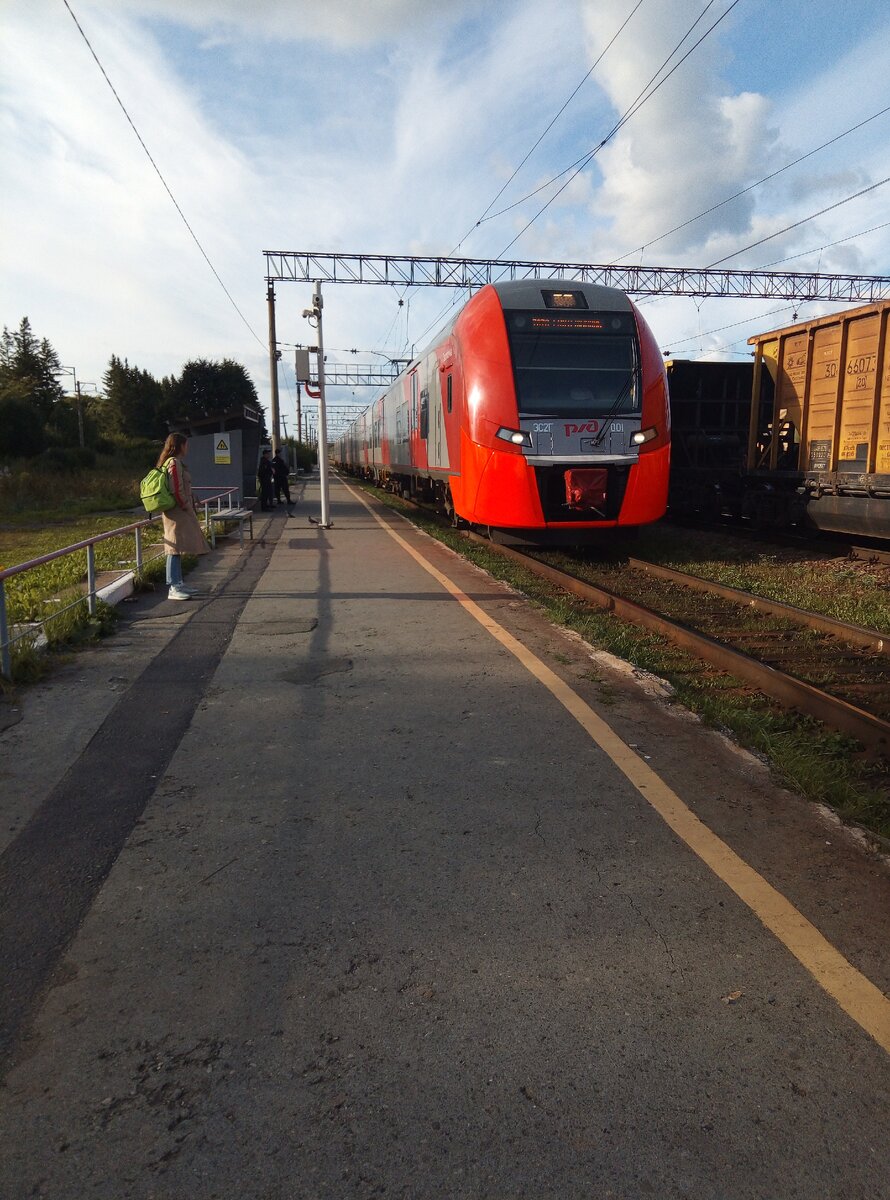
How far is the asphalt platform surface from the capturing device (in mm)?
1941

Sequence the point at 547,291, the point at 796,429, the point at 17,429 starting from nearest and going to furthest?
the point at 547,291 < the point at 796,429 < the point at 17,429

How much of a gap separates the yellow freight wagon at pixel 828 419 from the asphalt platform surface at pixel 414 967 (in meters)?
8.19

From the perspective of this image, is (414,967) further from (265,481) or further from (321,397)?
(265,481)

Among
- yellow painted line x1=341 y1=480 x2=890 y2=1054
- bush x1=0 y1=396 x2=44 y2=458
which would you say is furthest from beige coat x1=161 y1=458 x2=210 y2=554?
bush x1=0 y1=396 x2=44 y2=458

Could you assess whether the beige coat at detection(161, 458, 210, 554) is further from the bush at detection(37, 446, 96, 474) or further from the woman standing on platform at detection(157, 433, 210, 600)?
the bush at detection(37, 446, 96, 474)

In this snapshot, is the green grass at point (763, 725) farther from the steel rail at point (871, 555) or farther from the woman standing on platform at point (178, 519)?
the steel rail at point (871, 555)

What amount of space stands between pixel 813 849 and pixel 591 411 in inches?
305

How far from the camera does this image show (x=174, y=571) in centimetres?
946

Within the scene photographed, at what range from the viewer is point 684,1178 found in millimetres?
1870

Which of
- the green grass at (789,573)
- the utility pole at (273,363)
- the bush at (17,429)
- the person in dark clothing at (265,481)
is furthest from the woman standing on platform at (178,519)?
the bush at (17,429)

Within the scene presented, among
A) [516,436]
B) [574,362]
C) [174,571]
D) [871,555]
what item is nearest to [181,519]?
[174,571]

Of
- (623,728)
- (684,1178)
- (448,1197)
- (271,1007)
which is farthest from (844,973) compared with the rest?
(623,728)

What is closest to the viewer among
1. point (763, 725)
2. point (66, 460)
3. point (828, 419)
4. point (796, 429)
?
point (763, 725)

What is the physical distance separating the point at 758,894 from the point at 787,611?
519cm
